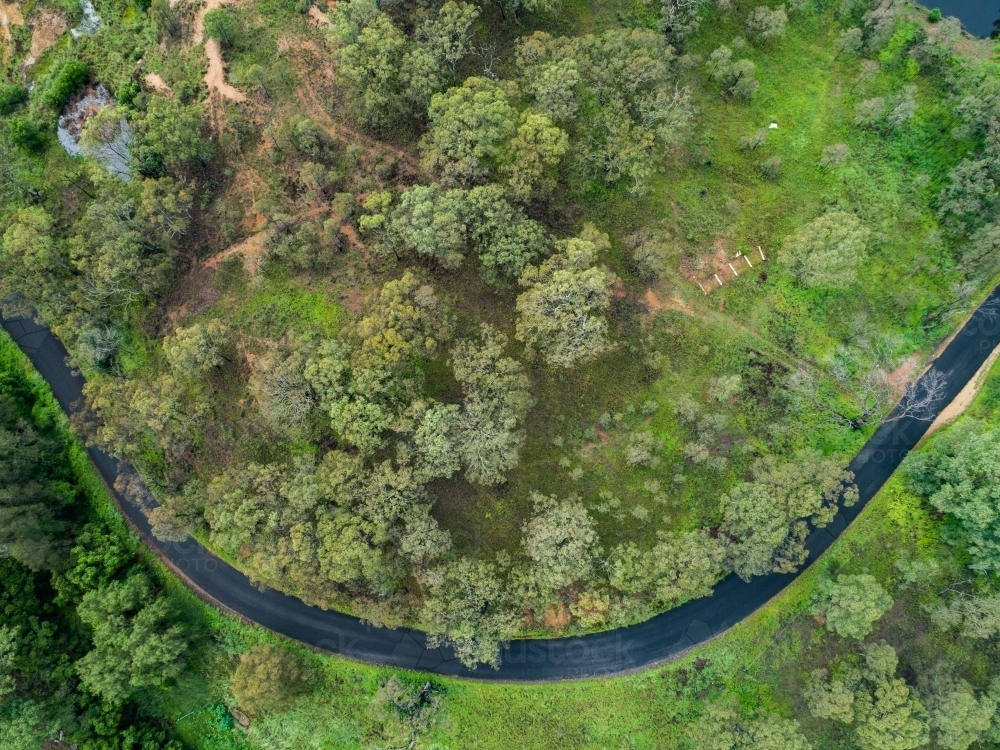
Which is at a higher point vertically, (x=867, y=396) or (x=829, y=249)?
(x=829, y=249)

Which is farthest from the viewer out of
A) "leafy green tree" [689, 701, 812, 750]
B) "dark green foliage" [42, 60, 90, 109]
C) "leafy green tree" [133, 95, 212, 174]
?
"dark green foliage" [42, 60, 90, 109]

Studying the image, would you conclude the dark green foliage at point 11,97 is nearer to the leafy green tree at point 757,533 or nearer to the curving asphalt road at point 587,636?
the curving asphalt road at point 587,636

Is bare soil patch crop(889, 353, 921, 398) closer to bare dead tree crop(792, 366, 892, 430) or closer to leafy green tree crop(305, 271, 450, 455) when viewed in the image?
bare dead tree crop(792, 366, 892, 430)

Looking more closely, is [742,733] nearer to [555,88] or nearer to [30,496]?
[555,88]

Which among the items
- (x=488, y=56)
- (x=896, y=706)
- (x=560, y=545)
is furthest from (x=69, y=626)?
(x=896, y=706)

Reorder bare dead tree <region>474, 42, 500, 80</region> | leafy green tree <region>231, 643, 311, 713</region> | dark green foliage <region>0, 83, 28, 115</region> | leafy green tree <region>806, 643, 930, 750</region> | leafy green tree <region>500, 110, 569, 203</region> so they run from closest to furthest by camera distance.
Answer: leafy green tree <region>806, 643, 930, 750</region> < leafy green tree <region>231, 643, 311, 713</region> < leafy green tree <region>500, 110, 569, 203</region> < bare dead tree <region>474, 42, 500, 80</region> < dark green foliage <region>0, 83, 28, 115</region>

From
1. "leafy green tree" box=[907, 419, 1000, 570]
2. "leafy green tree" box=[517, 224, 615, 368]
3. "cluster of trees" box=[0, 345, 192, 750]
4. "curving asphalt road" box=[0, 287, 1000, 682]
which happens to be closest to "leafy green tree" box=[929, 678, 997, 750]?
"leafy green tree" box=[907, 419, 1000, 570]

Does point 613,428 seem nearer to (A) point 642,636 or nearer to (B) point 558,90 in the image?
(A) point 642,636
